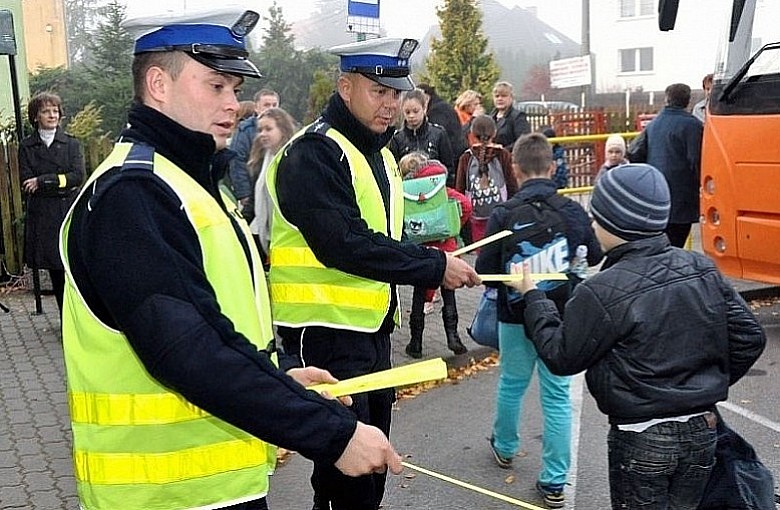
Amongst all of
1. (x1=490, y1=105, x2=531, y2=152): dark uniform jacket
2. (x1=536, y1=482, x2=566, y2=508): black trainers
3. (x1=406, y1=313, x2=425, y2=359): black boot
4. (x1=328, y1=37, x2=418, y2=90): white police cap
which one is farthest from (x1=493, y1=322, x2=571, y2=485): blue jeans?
(x1=490, y1=105, x2=531, y2=152): dark uniform jacket

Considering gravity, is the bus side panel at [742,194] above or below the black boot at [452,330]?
above

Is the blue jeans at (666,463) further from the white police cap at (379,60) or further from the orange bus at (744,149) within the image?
the orange bus at (744,149)

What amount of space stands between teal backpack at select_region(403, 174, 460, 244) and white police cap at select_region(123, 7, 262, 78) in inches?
189

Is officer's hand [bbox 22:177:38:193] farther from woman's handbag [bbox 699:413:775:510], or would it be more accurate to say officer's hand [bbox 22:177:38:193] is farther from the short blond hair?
woman's handbag [bbox 699:413:775:510]

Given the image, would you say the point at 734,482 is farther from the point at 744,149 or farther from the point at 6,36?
the point at 6,36

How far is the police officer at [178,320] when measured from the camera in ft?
6.30

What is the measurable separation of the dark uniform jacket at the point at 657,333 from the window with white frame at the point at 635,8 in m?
53.1

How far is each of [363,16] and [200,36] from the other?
565cm

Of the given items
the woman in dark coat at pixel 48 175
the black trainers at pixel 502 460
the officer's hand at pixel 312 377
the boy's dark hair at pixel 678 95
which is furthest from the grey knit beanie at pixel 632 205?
the woman in dark coat at pixel 48 175

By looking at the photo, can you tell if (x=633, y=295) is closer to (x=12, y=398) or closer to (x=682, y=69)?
(x=12, y=398)

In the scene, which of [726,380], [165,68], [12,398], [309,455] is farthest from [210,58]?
[12,398]

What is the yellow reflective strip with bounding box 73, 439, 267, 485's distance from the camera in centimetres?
214

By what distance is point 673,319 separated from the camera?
3027 millimetres

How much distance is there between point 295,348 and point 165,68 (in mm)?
1681
